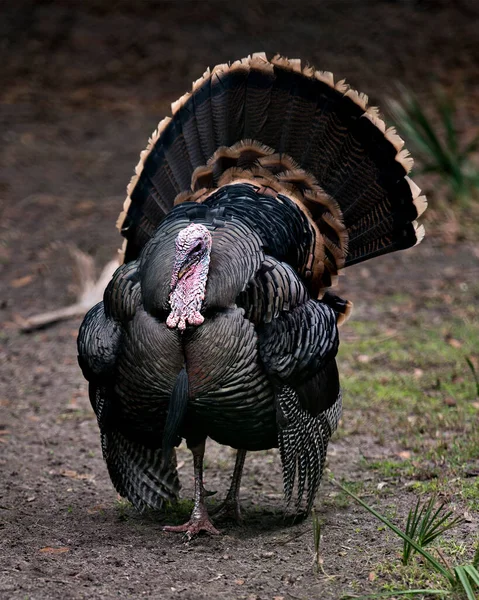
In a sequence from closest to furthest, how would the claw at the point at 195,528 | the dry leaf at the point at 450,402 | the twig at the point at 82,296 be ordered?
the claw at the point at 195,528 < the dry leaf at the point at 450,402 < the twig at the point at 82,296

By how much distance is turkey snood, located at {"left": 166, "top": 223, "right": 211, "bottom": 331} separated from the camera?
3762 millimetres

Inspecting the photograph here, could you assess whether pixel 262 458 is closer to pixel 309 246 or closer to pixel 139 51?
pixel 309 246

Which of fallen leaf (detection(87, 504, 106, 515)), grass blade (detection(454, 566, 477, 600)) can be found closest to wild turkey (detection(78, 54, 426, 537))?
fallen leaf (detection(87, 504, 106, 515))

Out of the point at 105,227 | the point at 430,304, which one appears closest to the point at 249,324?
the point at 430,304

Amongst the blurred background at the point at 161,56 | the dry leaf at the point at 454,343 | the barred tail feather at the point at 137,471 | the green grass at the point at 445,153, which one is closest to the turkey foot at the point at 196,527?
the barred tail feather at the point at 137,471

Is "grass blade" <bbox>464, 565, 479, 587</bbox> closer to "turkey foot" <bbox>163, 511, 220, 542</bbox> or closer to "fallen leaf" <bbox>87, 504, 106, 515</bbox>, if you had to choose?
"turkey foot" <bbox>163, 511, 220, 542</bbox>

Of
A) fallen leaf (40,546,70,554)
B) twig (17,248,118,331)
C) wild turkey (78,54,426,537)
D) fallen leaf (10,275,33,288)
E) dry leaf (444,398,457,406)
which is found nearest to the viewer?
wild turkey (78,54,426,537)

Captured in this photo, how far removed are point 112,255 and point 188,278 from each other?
552 centimetres

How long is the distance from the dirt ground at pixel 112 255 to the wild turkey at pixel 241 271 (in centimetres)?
34

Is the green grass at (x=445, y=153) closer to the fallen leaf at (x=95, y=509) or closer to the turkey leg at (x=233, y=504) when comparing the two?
the turkey leg at (x=233, y=504)

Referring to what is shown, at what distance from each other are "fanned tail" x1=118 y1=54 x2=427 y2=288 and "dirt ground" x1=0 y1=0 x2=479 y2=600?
1361 mm

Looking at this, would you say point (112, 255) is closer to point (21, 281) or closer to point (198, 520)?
point (21, 281)

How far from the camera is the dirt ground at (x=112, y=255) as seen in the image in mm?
3924

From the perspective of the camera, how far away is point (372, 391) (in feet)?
20.5
